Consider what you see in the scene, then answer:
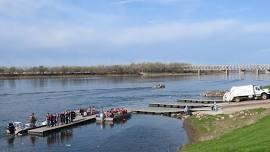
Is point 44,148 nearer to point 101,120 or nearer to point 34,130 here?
point 34,130

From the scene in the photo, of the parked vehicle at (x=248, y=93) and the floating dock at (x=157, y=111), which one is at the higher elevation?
the parked vehicle at (x=248, y=93)

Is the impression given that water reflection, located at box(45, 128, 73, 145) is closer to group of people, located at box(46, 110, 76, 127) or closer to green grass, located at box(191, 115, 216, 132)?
group of people, located at box(46, 110, 76, 127)

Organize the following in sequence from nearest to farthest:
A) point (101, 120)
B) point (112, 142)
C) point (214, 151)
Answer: point (214, 151) → point (112, 142) → point (101, 120)

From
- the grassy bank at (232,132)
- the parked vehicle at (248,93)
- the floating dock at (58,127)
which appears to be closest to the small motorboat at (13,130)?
the floating dock at (58,127)

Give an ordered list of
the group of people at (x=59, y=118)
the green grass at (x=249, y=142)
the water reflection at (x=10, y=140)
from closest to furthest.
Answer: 1. the green grass at (x=249, y=142)
2. the water reflection at (x=10, y=140)
3. the group of people at (x=59, y=118)

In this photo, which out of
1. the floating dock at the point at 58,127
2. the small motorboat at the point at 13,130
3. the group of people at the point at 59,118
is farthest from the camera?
the group of people at the point at 59,118

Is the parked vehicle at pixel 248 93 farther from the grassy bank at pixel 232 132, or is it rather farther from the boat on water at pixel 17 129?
the boat on water at pixel 17 129

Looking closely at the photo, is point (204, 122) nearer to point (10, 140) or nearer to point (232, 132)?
point (232, 132)

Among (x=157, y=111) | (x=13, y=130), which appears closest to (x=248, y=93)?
(x=157, y=111)

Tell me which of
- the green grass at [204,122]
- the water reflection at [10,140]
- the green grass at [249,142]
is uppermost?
the green grass at [249,142]

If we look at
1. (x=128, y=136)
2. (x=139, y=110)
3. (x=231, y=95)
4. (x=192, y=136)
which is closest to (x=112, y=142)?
(x=128, y=136)

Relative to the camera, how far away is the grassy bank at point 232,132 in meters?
32.6

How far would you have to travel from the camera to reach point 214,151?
33.3 meters

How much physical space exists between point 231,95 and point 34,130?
118 feet
